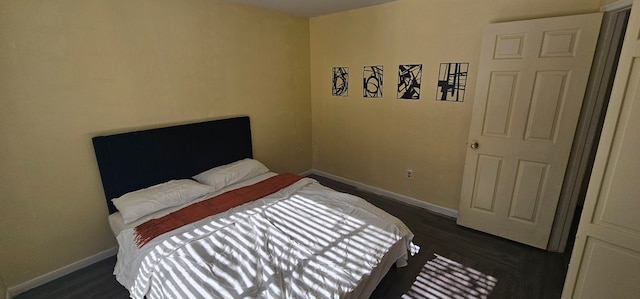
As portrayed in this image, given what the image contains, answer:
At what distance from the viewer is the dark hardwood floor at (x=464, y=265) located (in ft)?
6.34

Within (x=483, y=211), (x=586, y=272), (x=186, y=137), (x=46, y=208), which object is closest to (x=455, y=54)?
(x=483, y=211)

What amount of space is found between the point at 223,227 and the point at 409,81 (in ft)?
7.91

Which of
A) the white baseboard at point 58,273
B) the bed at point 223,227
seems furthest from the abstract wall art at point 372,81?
the white baseboard at point 58,273

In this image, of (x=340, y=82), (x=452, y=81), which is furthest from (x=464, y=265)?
(x=340, y=82)

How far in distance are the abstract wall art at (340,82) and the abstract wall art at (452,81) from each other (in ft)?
3.87

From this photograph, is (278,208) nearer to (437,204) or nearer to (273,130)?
(273,130)

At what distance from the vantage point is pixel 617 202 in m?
1.22

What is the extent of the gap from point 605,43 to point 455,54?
3.36 feet

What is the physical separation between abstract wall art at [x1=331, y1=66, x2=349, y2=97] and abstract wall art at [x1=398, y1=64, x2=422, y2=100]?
2.44ft

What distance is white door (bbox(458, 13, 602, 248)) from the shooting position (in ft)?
6.64

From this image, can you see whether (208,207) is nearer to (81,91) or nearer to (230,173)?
(230,173)

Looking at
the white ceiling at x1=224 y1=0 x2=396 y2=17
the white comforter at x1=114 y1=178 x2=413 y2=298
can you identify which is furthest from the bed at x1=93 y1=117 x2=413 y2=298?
the white ceiling at x1=224 y1=0 x2=396 y2=17

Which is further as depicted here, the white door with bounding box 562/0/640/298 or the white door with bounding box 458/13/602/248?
the white door with bounding box 458/13/602/248

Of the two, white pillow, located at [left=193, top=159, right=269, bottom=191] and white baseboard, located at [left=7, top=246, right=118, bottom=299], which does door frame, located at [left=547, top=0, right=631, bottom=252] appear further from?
white baseboard, located at [left=7, top=246, right=118, bottom=299]
